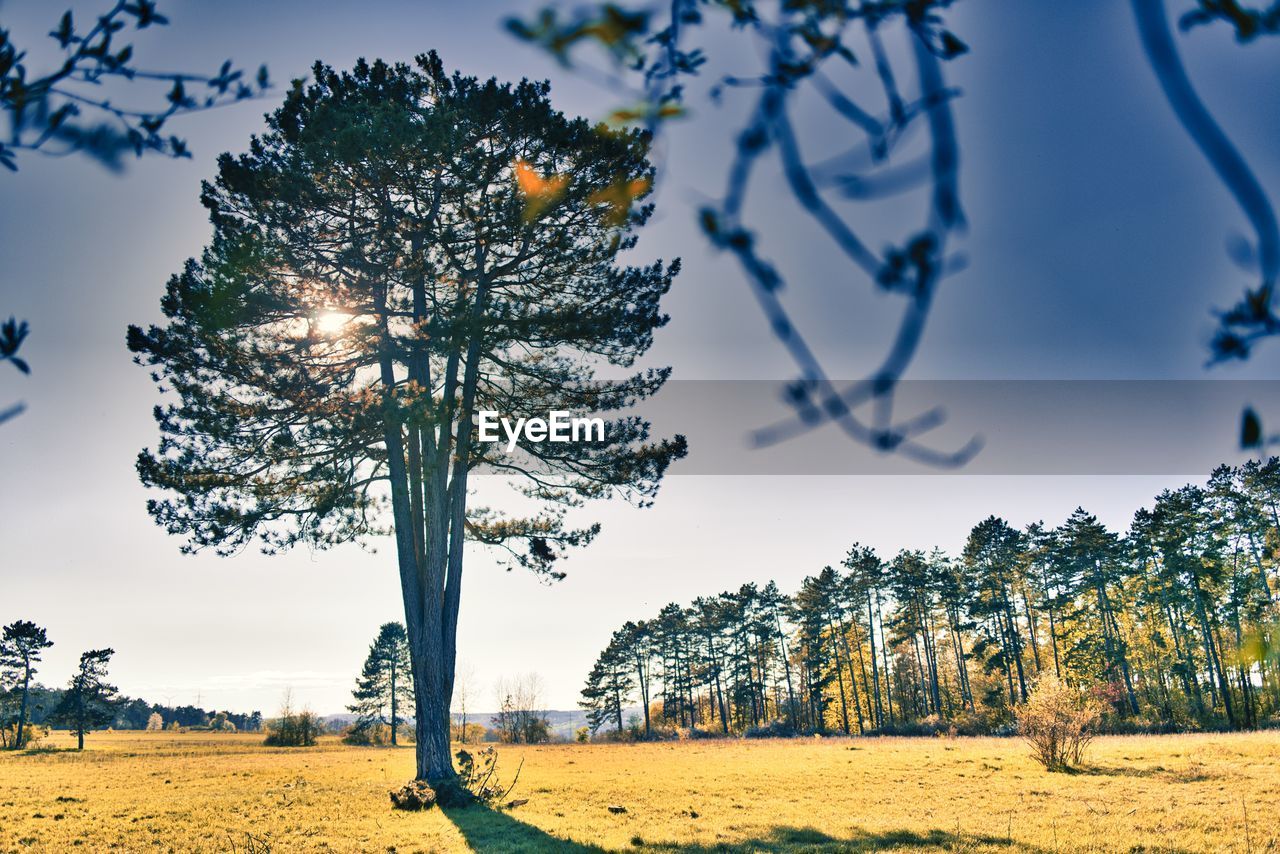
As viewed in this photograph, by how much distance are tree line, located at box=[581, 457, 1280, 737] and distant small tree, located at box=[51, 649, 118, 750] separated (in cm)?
3684

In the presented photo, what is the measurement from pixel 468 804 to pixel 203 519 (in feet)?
22.5

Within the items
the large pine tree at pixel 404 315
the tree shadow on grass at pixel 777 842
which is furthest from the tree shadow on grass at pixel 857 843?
the large pine tree at pixel 404 315

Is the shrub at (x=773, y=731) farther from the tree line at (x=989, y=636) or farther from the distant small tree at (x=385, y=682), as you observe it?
the distant small tree at (x=385, y=682)

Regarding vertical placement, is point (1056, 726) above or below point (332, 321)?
below

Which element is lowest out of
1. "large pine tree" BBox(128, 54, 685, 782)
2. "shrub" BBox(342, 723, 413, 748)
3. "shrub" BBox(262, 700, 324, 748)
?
"shrub" BBox(342, 723, 413, 748)

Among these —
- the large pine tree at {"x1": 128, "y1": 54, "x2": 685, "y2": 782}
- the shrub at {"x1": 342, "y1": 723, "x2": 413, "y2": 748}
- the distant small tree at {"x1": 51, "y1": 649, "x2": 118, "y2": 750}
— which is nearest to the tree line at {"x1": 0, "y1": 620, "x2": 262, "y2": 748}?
the distant small tree at {"x1": 51, "y1": 649, "x2": 118, "y2": 750}

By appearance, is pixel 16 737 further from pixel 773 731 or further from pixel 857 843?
pixel 857 843

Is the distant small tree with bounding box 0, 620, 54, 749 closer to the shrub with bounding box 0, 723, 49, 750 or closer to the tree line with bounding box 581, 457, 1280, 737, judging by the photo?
the shrub with bounding box 0, 723, 49, 750

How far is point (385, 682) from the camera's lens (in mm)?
→ 65750

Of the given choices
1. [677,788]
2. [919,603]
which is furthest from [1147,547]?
[677,788]

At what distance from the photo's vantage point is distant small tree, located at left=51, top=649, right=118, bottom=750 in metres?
46.3

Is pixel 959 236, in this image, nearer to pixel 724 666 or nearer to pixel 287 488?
pixel 287 488

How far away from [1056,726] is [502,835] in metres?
14.1

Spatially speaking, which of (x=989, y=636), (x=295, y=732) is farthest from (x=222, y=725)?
(x=989, y=636)
